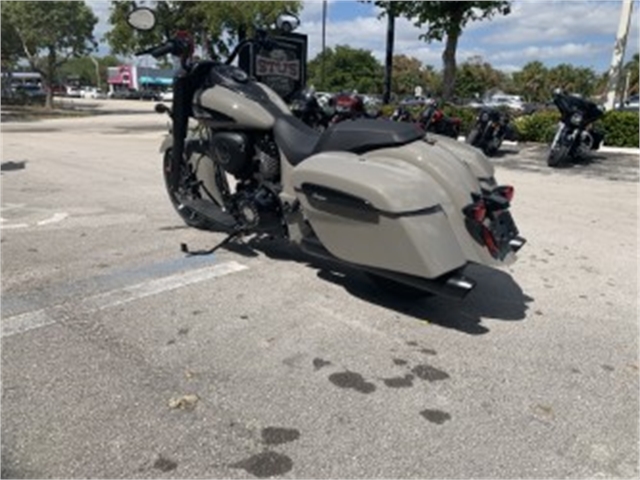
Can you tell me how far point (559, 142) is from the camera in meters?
11.6

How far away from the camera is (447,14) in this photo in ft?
53.6

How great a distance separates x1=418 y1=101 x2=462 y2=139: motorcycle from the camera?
473 inches

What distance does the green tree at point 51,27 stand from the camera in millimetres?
34719

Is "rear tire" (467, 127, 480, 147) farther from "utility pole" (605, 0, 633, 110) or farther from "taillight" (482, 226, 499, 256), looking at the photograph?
"taillight" (482, 226, 499, 256)

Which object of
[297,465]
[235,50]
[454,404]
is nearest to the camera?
[297,465]

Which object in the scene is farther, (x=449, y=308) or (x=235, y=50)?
(x=235, y=50)

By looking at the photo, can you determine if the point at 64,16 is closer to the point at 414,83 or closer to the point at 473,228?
the point at 473,228

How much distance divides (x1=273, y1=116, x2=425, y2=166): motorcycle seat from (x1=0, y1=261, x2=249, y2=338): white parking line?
1001 millimetres

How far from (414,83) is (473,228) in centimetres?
7618

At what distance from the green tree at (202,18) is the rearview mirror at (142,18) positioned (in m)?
19.4

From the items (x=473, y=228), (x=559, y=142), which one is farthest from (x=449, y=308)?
(x=559, y=142)

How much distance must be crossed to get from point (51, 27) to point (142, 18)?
34355 millimetres

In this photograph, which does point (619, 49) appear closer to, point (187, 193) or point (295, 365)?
→ point (187, 193)

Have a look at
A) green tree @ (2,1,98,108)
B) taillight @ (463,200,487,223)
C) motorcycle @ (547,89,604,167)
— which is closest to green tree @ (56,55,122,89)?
green tree @ (2,1,98,108)
